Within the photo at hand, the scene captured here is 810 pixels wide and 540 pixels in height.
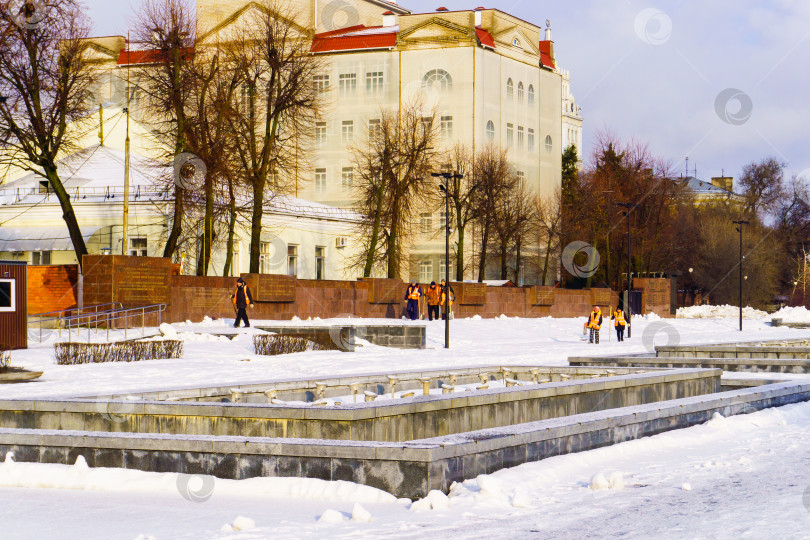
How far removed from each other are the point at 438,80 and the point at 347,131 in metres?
6.86

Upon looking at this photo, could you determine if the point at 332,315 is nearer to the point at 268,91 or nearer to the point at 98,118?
the point at 268,91

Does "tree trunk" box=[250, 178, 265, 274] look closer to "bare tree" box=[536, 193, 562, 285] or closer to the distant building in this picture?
"bare tree" box=[536, 193, 562, 285]

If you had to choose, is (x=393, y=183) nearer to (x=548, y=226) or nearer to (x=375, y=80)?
(x=375, y=80)

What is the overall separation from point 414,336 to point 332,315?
953cm

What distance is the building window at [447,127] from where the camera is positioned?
228 feet

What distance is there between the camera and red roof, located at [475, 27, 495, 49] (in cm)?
6950

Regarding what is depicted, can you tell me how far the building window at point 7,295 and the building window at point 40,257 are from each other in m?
22.4

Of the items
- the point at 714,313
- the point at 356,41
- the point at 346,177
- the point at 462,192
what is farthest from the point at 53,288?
the point at 714,313

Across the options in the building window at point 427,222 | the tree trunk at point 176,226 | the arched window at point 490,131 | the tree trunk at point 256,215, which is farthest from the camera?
the arched window at point 490,131

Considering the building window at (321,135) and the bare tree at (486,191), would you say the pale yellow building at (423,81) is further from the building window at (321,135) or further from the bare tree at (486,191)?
the bare tree at (486,191)

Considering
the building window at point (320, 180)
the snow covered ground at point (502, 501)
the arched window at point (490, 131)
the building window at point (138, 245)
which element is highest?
the arched window at point (490, 131)

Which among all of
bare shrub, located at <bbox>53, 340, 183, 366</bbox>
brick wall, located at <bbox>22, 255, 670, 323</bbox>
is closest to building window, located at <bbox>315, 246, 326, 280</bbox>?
brick wall, located at <bbox>22, 255, 670, 323</bbox>

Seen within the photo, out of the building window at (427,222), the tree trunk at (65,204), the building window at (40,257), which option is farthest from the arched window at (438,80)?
the tree trunk at (65,204)

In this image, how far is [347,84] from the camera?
71.8 meters
